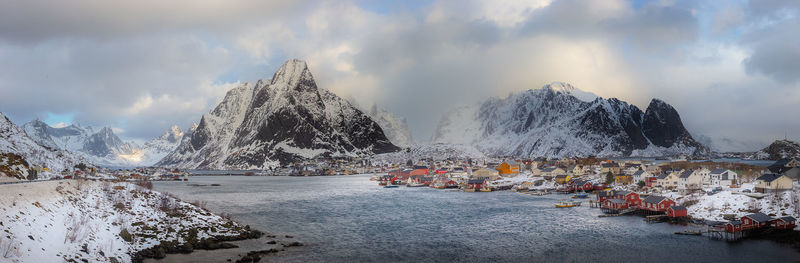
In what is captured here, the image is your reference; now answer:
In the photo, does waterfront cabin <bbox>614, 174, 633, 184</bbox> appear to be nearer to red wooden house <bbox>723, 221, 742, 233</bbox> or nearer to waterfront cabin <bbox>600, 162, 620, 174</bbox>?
waterfront cabin <bbox>600, 162, 620, 174</bbox>

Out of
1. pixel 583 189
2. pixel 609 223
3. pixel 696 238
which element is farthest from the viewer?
pixel 583 189

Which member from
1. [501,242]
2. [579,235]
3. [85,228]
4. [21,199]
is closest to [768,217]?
[579,235]

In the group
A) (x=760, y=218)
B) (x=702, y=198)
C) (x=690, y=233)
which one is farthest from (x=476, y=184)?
(x=760, y=218)

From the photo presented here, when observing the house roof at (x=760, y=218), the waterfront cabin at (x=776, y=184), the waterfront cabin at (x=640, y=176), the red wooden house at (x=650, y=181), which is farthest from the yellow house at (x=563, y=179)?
the house roof at (x=760, y=218)

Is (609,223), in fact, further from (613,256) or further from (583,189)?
(583,189)

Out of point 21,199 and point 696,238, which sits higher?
point 21,199

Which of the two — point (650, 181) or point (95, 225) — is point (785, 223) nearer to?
point (650, 181)
